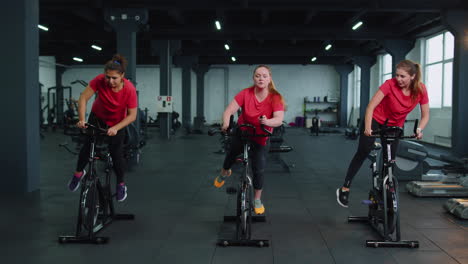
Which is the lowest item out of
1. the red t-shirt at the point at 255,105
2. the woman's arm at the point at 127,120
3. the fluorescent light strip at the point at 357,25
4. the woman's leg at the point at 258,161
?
the woman's leg at the point at 258,161

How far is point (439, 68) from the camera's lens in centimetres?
1294

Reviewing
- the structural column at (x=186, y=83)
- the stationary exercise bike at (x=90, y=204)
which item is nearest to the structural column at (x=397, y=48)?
the structural column at (x=186, y=83)

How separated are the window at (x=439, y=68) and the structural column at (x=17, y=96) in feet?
36.3

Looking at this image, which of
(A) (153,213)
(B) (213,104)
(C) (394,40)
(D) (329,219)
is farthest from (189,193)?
(B) (213,104)

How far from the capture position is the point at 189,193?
532 cm

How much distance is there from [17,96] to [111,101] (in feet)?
7.51

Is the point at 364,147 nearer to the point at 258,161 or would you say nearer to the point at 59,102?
the point at 258,161

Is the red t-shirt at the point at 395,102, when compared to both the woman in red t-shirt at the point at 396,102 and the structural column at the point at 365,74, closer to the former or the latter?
the woman in red t-shirt at the point at 396,102

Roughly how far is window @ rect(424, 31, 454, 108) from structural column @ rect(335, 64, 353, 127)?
782 cm

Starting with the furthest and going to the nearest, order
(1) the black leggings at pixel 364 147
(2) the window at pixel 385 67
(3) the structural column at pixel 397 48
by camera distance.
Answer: (2) the window at pixel 385 67 → (3) the structural column at pixel 397 48 → (1) the black leggings at pixel 364 147

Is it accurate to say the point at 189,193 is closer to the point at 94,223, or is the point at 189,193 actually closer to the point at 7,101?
the point at 94,223

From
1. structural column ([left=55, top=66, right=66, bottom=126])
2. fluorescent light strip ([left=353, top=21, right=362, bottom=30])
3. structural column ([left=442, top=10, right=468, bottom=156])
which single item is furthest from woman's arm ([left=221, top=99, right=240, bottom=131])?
structural column ([left=55, top=66, right=66, bottom=126])

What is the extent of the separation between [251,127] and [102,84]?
1.31m

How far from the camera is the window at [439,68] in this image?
12.3m
